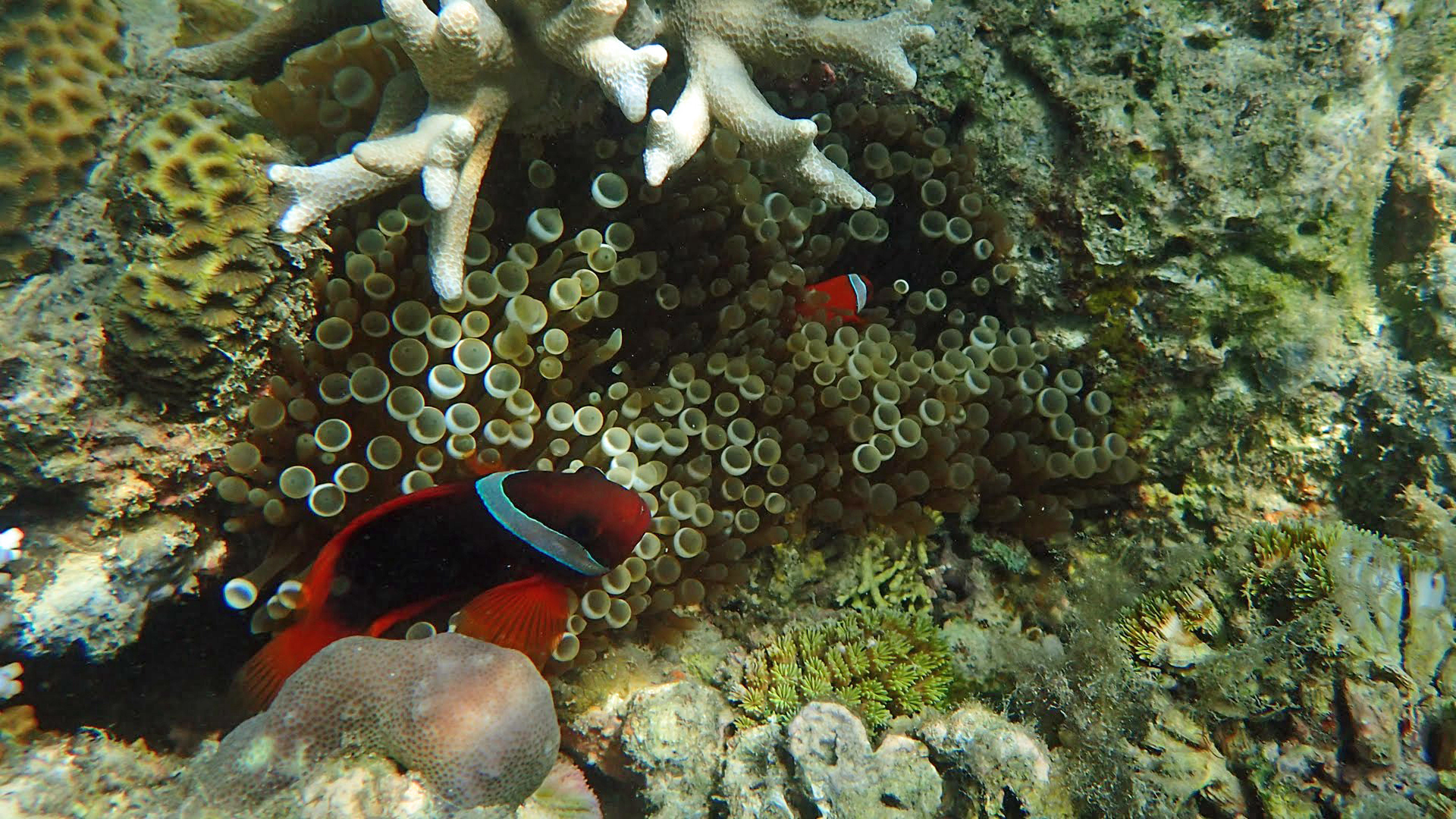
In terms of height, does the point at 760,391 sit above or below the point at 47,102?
above

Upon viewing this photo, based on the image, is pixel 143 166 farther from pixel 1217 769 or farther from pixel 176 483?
pixel 1217 769

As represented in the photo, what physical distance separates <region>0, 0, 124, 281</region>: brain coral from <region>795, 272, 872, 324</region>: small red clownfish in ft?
7.92

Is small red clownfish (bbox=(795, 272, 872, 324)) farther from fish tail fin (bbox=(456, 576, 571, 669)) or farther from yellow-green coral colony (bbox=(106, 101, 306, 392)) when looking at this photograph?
yellow-green coral colony (bbox=(106, 101, 306, 392))

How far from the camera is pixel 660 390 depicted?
7.63ft

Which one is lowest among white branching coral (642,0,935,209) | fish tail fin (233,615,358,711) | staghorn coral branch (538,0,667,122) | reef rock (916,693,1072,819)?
fish tail fin (233,615,358,711)

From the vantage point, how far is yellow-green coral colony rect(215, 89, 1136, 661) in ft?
6.75

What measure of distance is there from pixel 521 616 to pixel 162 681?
114cm

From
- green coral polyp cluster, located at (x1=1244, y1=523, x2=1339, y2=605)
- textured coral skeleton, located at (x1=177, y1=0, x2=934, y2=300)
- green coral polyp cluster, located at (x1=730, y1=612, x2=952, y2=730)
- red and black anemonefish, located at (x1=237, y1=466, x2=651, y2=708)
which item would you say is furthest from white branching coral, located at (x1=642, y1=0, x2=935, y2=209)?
green coral polyp cluster, located at (x1=1244, y1=523, x2=1339, y2=605)

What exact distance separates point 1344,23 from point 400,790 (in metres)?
3.42

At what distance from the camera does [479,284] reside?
A: 213 cm

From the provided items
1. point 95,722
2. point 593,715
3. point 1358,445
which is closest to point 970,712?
point 593,715

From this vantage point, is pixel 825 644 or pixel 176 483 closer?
pixel 176 483

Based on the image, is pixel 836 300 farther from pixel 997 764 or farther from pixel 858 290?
pixel 997 764

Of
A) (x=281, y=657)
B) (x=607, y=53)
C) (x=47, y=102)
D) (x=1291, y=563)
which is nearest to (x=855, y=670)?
(x=1291, y=563)
